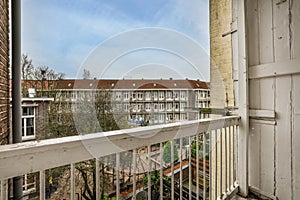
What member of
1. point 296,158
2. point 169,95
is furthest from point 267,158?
point 169,95

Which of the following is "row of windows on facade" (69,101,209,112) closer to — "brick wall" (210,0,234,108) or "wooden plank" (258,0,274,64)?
"brick wall" (210,0,234,108)

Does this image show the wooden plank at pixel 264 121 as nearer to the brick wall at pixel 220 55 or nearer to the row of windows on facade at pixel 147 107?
the brick wall at pixel 220 55

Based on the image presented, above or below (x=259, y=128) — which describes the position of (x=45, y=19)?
above

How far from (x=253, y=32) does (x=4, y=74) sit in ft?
6.56

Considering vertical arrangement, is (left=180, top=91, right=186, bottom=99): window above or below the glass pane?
above

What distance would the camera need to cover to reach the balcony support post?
1893 millimetres

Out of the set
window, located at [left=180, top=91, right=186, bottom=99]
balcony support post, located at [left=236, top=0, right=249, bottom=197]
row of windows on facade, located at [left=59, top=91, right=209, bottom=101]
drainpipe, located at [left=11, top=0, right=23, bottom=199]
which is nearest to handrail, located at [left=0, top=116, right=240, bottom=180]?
drainpipe, located at [left=11, top=0, right=23, bottom=199]

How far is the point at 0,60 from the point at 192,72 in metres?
1.42

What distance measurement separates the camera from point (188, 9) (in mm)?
1854

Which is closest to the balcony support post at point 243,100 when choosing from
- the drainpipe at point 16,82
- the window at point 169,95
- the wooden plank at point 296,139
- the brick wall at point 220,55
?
the brick wall at point 220,55

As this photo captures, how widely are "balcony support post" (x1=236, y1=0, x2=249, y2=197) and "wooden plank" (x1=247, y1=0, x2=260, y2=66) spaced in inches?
1.8

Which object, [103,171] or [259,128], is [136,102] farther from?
[259,128]

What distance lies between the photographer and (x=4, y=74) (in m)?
0.85

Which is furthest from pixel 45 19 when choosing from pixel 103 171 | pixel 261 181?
pixel 261 181
